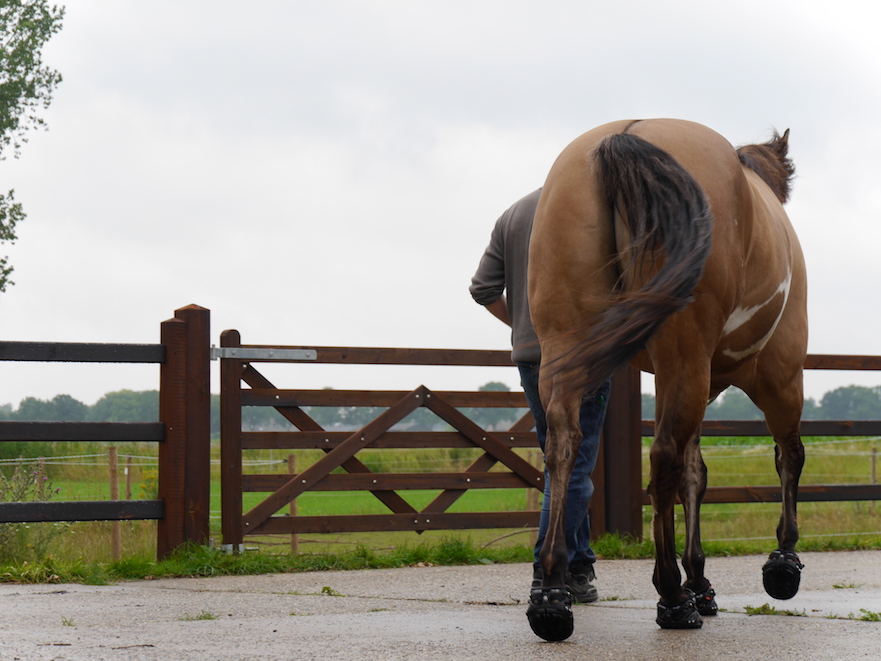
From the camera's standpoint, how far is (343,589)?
170 inches

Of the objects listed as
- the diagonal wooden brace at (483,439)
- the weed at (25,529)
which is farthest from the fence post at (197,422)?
the diagonal wooden brace at (483,439)

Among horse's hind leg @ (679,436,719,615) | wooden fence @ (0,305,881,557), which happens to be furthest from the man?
wooden fence @ (0,305,881,557)

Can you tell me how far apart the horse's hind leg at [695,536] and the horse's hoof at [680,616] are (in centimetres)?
33

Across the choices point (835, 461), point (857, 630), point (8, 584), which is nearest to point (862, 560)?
point (857, 630)

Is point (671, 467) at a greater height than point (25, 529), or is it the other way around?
point (671, 467)

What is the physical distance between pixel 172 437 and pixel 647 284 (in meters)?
3.39

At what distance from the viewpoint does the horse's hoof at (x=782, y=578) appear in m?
3.86

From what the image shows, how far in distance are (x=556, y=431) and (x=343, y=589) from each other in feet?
5.96

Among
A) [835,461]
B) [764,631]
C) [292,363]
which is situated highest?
[292,363]

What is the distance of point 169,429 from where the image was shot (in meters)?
5.33

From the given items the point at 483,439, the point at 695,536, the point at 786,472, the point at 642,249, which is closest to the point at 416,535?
the point at 483,439

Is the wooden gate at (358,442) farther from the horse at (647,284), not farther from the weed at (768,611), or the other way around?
the horse at (647,284)

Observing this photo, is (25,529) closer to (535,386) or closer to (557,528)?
(535,386)

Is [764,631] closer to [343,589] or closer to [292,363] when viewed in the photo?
[343,589]
